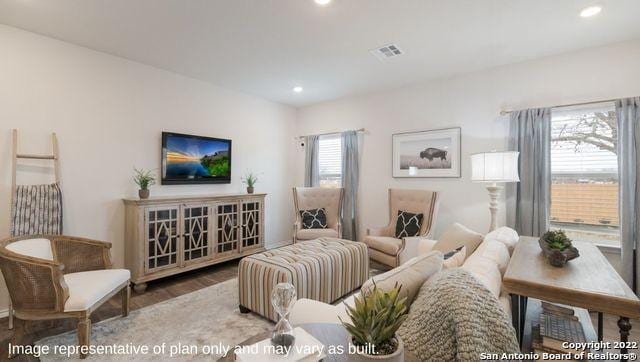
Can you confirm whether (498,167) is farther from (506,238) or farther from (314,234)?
(314,234)

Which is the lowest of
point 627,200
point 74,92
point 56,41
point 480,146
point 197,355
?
point 197,355

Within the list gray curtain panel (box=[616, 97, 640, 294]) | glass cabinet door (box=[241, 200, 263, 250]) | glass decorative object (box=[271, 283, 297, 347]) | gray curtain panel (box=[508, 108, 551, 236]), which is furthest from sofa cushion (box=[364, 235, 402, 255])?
glass decorative object (box=[271, 283, 297, 347])

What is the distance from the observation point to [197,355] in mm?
1942

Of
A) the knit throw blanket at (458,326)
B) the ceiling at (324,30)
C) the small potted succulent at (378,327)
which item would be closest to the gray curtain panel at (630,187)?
the ceiling at (324,30)

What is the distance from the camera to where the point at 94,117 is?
9.97 feet

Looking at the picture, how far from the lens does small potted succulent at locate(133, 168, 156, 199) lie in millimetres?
3189

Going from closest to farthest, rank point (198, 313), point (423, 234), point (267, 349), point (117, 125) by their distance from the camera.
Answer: point (267, 349), point (198, 313), point (117, 125), point (423, 234)

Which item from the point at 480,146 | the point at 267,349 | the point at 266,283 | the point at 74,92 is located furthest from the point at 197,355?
the point at 480,146

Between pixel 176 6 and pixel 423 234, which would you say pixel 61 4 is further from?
pixel 423 234

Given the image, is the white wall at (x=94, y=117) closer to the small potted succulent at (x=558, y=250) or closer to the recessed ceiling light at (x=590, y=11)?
the small potted succulent at (x=558, y=250)

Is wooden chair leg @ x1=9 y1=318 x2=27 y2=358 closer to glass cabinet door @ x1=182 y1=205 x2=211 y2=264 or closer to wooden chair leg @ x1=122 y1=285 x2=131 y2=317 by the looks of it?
wooden chair leg @ x1=122 y1=285 x2=131 y2=317

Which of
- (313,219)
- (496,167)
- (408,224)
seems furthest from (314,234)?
(496,167)

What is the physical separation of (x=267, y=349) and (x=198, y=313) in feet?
6.49

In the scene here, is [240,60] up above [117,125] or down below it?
above
